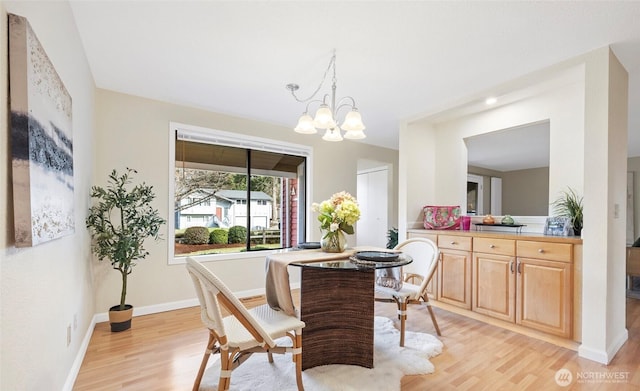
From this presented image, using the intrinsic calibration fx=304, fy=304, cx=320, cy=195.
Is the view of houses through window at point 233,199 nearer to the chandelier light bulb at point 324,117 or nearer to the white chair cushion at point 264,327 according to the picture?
the white chair cushion at point 264,327

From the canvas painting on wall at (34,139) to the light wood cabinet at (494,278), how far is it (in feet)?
11.1

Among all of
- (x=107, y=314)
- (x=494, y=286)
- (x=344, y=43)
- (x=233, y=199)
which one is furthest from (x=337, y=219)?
(x=107, y=314)

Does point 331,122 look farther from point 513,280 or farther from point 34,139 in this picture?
point 513,280

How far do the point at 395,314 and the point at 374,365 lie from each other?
118 cm

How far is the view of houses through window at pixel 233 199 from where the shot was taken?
12.4ft

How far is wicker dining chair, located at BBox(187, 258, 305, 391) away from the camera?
1.56 metres

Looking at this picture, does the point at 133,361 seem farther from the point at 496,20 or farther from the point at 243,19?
the point at 496,20

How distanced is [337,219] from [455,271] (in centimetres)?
175

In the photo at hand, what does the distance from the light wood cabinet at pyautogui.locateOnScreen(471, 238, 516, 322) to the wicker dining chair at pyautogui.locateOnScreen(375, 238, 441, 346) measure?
0.55 metres

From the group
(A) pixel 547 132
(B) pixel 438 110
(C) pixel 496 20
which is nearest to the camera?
(C) pixel 496 20

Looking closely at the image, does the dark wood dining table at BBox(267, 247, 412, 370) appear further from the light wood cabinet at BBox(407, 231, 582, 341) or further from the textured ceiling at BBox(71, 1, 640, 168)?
the textured ceiling at BBox(71, 1, 640, 168)

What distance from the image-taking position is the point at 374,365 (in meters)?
2.17

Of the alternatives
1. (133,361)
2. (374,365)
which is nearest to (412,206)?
(374,365)

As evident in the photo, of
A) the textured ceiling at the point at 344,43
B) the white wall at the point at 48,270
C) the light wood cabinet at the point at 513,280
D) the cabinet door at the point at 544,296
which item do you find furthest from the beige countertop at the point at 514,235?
the white wall at the point at 48,270
